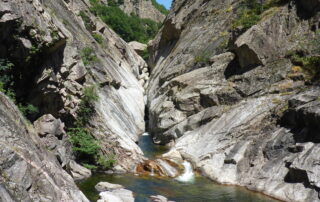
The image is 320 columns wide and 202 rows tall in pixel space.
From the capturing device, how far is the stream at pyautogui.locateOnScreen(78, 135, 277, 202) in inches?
805

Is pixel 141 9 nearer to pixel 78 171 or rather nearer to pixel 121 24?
pixel 121 24

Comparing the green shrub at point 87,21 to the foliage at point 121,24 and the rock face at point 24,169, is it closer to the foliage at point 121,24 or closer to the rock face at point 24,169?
the rock face at point 24,169

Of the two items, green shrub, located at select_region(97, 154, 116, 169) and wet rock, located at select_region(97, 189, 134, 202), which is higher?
green shrub, located at select_region(97, 154, 116, 169)

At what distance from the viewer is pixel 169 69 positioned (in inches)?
1772

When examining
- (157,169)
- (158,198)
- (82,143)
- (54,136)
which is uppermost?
(54,136)

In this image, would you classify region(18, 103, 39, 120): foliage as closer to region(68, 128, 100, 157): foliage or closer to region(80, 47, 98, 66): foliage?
region(68, 128, 100, 157): foliage

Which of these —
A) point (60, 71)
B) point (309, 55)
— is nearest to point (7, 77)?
point (60, 71)

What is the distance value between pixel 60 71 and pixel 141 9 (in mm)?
105044

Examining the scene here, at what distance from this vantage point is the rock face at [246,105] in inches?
886

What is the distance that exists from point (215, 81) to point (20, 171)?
24549 mm

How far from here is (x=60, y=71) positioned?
24.8 meters

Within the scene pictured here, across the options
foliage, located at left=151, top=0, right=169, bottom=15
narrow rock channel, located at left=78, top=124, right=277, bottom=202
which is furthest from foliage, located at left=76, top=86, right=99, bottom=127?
foliage, located at left=151, top=0, right=169, bottom=15

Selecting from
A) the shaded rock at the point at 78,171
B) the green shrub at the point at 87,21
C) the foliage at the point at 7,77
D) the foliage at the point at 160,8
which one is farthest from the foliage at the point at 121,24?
the shaded rock at the point at 78,171

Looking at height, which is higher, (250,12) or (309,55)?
(250,12)
